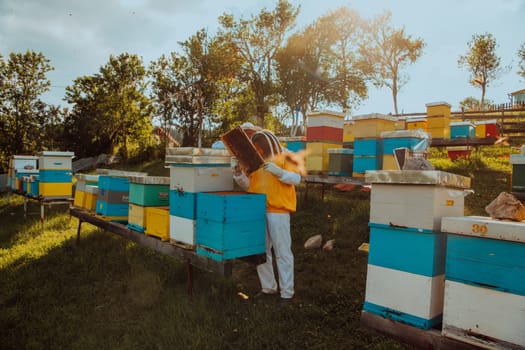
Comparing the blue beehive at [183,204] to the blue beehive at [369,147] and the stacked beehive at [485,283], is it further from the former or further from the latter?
the blue beehive at [369,147]

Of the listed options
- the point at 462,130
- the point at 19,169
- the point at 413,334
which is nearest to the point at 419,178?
the point at 413,334

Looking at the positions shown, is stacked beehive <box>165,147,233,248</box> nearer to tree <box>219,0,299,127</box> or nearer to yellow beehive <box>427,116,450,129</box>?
yellow beehive <box>427,116,450,129</box>

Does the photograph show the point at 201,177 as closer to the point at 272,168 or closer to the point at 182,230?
the point at 182,230

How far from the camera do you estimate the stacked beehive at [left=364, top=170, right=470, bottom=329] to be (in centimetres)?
211

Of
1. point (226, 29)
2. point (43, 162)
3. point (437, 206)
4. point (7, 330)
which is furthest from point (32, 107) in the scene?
point (437, 206)

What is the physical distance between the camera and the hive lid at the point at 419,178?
2.10 m

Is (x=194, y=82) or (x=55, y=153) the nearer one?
(x=55, y=153)

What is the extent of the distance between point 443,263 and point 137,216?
358cm

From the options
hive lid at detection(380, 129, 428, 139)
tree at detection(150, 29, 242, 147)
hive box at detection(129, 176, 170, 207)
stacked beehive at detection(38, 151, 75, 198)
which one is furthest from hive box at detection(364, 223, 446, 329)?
tree at detection(150, 29, 242, 147)

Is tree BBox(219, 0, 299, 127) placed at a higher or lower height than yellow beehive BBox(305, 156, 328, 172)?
higher

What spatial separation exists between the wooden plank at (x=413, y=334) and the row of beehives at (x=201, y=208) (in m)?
1.37

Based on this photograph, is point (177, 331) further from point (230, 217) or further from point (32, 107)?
point (32, 107)

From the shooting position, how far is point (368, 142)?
21.5ft

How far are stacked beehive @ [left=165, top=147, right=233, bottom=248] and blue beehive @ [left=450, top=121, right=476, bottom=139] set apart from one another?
727cm
